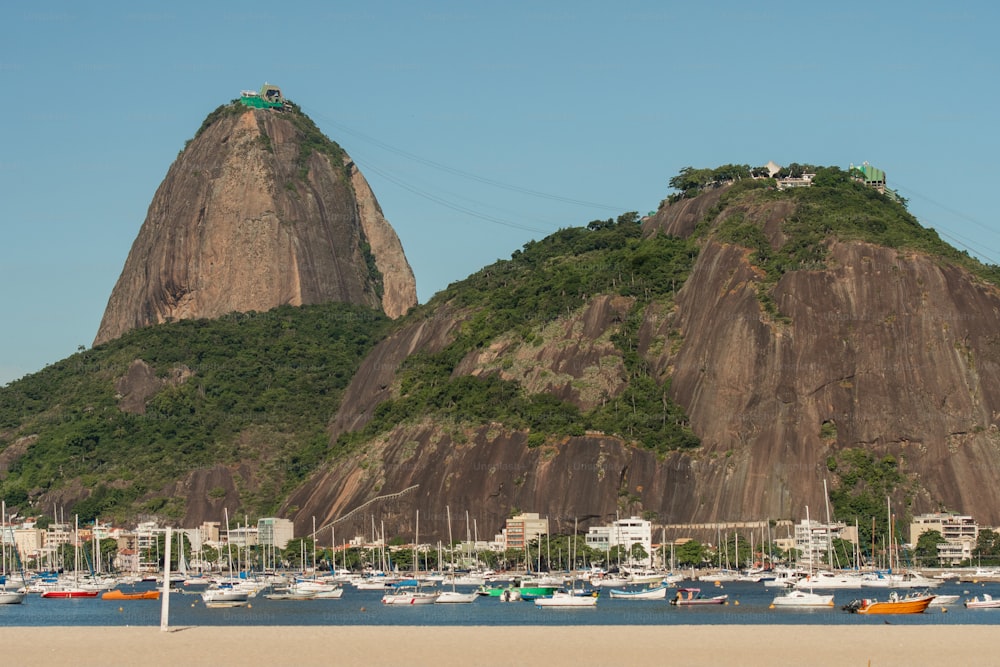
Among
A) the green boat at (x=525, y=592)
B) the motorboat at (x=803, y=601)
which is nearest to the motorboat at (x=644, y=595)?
the green boat at (x=525, y=592)

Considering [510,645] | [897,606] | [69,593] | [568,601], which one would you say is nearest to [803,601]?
[897,606]

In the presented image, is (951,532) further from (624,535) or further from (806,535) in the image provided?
(624,535)

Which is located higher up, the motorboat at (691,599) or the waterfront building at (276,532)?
the waterfront building at (276,532)

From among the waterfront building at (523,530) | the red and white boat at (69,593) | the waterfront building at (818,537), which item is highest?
the waterfront building at (523,530)

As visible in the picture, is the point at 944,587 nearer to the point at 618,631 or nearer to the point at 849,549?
the point at 849,549

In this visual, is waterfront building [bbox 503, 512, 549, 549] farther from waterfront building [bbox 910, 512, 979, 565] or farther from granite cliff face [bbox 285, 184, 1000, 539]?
waterfront building [bbox 910, 512, 979, 565]

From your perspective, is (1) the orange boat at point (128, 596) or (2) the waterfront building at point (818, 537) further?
(2) the waterfront building at point (818, 537)

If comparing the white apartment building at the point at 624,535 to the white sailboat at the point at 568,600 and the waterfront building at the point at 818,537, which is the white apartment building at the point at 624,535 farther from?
the white sailboat at the point at 568,600

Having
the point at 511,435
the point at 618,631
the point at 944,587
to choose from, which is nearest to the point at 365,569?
the point at 511,435
